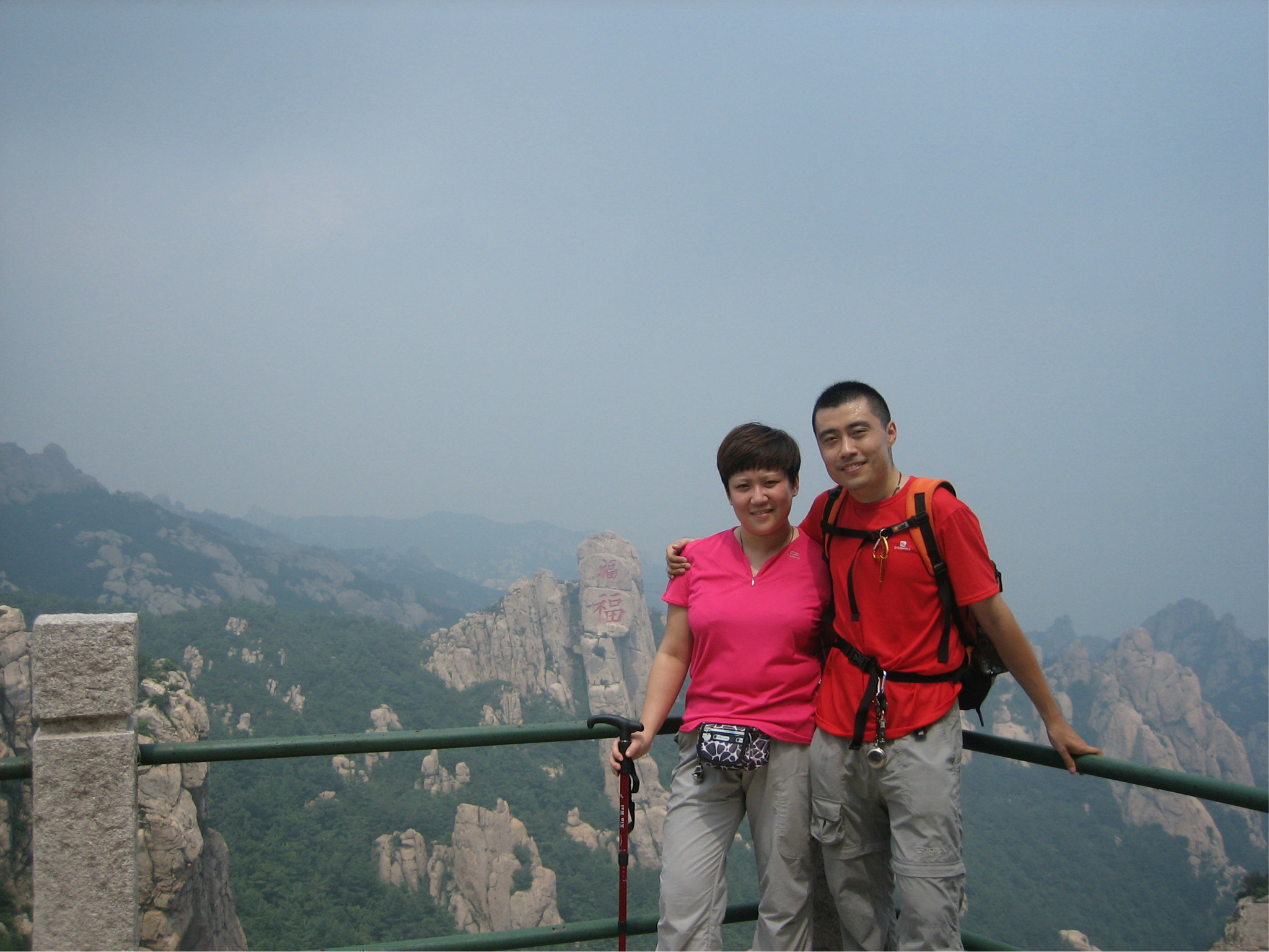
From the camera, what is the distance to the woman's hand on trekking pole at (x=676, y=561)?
2.64 metres

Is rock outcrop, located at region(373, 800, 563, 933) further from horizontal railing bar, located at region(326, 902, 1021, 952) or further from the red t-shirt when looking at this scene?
the red t-shirt

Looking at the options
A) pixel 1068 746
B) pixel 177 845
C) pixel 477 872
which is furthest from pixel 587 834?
pixel 1068 746

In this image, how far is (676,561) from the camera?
8.69 ft

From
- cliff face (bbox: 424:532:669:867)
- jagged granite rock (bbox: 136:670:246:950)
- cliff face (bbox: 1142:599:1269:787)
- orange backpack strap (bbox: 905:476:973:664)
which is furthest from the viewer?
cliff face (bbox: 1142:599:1269:787)

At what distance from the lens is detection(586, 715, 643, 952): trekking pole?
2492 mm

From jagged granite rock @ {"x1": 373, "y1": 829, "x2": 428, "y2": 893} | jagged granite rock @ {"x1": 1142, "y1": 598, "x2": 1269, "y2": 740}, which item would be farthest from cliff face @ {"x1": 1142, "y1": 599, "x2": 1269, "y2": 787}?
jagged granite rock @ {"x1": 373, "y1": 829, "x2": 428, "y2": 893}

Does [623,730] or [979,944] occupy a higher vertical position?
[623,730]

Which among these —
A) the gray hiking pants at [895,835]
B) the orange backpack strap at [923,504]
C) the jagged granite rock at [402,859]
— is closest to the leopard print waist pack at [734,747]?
the gray hiking pants at [895,835]

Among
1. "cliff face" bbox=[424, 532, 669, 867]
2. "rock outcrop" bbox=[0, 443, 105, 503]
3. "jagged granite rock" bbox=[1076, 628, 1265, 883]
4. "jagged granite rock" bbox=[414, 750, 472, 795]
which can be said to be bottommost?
"jagged granite rock" bbox=[1076, 628, 1265, 883]

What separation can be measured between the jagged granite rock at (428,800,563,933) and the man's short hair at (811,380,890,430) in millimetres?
37140

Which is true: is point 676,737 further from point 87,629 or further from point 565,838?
point 565,838

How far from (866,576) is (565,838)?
47.3 metres

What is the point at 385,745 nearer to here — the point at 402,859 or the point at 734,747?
the point at 734,747

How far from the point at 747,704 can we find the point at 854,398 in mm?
998
